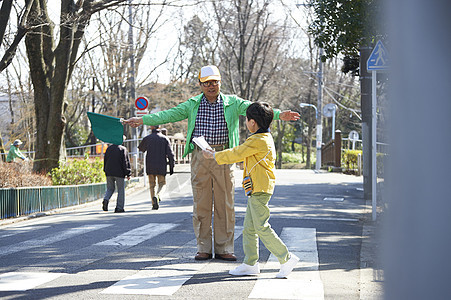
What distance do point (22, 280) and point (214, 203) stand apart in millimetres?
2148

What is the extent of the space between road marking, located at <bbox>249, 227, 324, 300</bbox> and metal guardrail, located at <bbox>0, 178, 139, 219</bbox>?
6884 mm

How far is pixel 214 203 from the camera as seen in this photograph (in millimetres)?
6973

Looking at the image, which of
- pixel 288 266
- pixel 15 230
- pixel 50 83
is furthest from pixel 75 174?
pixel 288 266

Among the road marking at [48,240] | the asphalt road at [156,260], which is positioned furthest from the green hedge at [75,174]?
the road marking at [48,240]

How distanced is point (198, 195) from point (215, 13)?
32687 mm

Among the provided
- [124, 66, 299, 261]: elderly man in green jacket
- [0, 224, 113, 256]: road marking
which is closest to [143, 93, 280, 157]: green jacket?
[124, 66, 299, 261]: elderly man in green jacket

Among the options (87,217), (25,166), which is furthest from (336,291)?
(25,166)

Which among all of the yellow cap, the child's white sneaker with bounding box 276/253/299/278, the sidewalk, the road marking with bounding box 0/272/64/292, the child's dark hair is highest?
the yellow cap

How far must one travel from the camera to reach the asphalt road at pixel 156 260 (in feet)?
17.5

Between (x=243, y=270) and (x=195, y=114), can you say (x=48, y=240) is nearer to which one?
(x=195, y=114)

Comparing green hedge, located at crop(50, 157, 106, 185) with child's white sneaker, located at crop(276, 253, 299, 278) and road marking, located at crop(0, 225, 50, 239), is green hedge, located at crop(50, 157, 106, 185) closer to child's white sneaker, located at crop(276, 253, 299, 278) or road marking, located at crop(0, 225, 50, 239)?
road marking, located at crop(0, 225, 50, 239)

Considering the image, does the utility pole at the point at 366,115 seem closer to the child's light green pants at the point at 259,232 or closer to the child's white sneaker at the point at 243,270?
the child's light green pants at the point at 259,232

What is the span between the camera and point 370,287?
5.63 metres

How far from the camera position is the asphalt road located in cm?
534
